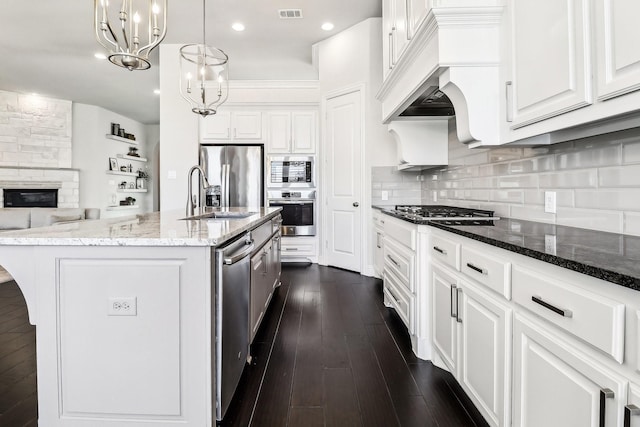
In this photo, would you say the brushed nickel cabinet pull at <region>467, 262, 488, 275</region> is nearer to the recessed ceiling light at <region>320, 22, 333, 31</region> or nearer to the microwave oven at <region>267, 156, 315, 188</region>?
the microwave oven at <region>267, 156, 315, 188</region>

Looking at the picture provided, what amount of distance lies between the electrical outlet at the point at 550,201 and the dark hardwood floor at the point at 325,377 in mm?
1028

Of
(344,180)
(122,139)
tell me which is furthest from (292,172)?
(122,139)

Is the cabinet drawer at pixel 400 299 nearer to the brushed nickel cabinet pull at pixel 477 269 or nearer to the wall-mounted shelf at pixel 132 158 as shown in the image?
the brushed nickel cabinet pull at pixel 477 269

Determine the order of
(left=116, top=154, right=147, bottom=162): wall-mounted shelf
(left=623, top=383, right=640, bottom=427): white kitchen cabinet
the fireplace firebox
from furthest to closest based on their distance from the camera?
(left=116, top=154, right=147, bottom=162): wall-mounted shelf < the fireplace firebox < (left=623, top=383, right=640, bottom=427): white kitchen cabinet

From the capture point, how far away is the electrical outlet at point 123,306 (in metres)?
1.40

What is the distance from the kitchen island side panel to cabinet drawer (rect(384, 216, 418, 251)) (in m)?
1.28

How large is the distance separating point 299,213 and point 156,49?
3.34 meters

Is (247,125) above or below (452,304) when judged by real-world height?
above

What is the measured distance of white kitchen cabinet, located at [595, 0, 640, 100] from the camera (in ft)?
3.23

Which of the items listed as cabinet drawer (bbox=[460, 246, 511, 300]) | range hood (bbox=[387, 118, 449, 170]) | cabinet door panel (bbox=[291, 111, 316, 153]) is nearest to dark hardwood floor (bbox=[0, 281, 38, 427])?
cabinet drawer (bbox=[460, 246, 511, 300])

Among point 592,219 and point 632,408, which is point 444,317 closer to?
point 592,219

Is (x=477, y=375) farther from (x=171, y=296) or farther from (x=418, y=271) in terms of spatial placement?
(x=171, y=296)

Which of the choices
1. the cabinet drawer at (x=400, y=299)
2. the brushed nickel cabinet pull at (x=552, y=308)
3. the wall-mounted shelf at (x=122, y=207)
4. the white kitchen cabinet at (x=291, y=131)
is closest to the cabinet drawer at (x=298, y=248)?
the white kitchen cabinet at (x=291, y=131)

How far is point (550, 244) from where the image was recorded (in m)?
1.15
